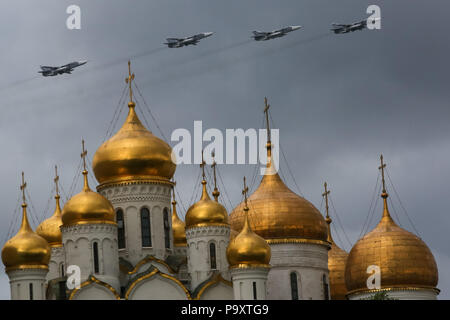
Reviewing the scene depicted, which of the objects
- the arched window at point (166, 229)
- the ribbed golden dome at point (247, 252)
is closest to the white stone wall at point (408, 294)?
the ribbed golden dome at point (247, 252)

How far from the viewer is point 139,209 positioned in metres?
65.6

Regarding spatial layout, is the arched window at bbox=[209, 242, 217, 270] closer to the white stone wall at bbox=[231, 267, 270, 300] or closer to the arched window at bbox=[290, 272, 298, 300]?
the white stone wall at bbox=[231, 267, 270, 300]

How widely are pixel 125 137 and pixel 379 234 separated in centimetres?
1222

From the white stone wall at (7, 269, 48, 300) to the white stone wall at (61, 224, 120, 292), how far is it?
146cm

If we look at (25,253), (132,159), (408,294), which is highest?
(132,159)

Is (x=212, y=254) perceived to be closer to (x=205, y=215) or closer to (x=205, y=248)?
(x=205, y=248)

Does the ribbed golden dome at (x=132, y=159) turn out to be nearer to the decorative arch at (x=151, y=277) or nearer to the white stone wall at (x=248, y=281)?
the decorative arch at (x=151, y=277)

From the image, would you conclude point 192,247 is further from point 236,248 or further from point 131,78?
point 131,78

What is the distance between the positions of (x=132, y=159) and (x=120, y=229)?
9.91 ft

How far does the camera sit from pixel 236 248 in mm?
61688

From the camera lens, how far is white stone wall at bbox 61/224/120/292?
6241 cm

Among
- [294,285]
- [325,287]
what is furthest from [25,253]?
[325,287]

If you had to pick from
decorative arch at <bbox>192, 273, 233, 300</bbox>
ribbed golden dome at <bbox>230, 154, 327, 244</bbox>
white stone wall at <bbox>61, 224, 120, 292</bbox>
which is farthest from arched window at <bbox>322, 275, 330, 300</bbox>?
white stone wall at <bbox>61, 224, 120, 292</bbox>
